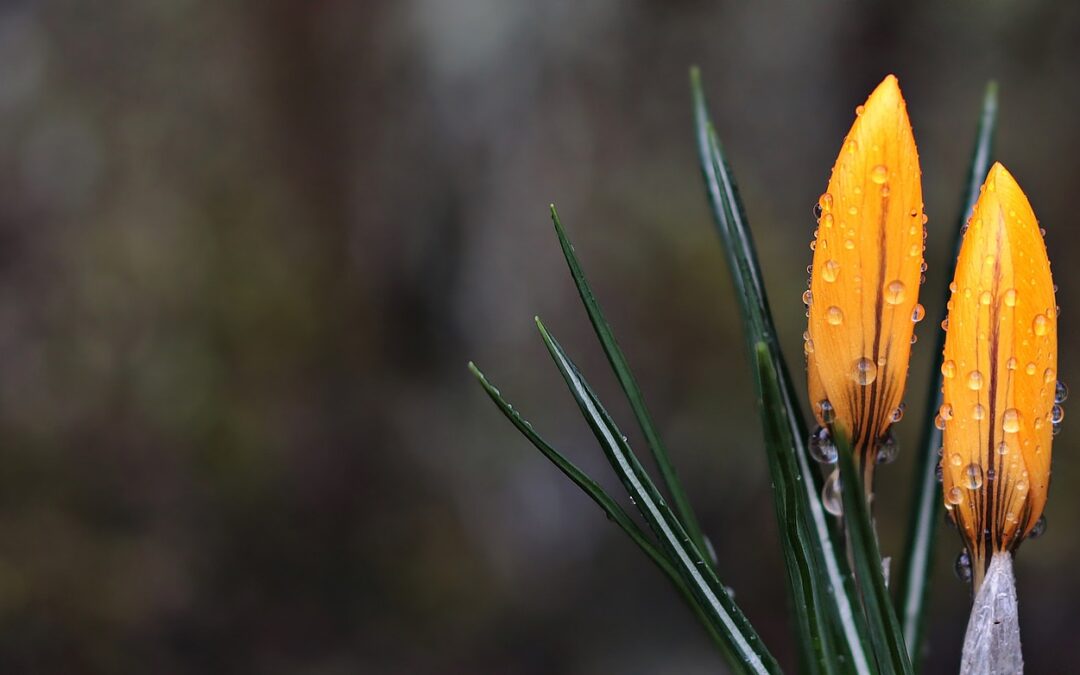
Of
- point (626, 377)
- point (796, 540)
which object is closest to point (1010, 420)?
point (796, 540)

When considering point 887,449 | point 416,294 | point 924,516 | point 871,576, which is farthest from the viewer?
point 416,294

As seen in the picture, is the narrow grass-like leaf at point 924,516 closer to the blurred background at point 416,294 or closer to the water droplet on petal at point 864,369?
the water droplet on petal at point 864,369

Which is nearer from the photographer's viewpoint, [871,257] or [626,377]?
[871,257]

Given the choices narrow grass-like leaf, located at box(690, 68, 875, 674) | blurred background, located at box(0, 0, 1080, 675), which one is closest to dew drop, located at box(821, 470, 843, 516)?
narrow grass-like leaf, located at box(690, 68, 875, 674)

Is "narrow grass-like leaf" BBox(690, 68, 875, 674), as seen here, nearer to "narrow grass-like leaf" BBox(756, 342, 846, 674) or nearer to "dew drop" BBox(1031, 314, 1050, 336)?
"narrow grass-like leaf" BBox(756, 342, 846, 674)

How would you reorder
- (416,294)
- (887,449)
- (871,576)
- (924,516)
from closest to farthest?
(871,576) → (887,449) → (924,516) → (416,294)

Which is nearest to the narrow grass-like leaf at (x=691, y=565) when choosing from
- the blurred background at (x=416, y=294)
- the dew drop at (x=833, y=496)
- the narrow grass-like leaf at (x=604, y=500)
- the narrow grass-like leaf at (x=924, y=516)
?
the narrow grass-like leaf at (x=604, y=500)

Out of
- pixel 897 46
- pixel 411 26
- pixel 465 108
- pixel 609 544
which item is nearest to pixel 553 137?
pixel 465 108

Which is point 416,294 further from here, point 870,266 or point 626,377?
point 870,266
